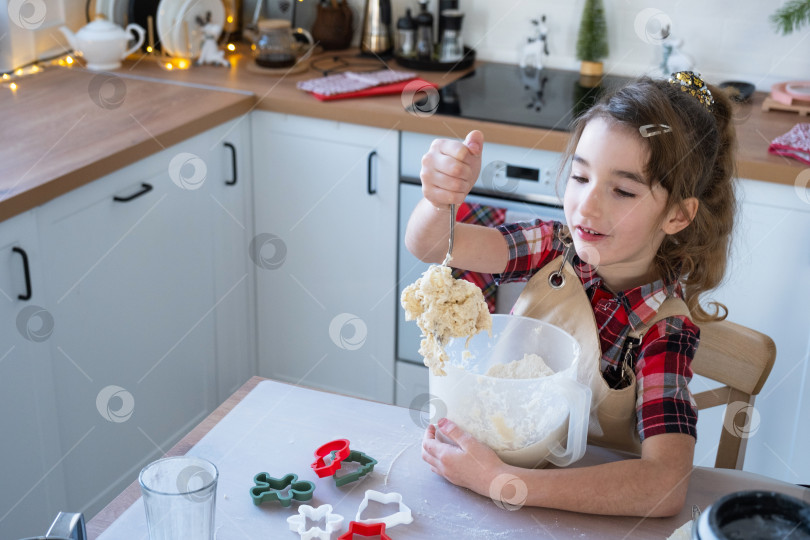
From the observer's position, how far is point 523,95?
215cm

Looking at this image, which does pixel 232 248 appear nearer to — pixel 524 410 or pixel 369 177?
pixel 369 177

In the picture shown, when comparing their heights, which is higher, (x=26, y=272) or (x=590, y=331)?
(x=590, y=331)

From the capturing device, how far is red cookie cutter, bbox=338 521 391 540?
0.86m

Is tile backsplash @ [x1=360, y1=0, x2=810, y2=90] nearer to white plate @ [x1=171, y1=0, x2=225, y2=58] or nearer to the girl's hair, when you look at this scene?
white plate @ [x1=171, y1=0, x2=225, y2=58]

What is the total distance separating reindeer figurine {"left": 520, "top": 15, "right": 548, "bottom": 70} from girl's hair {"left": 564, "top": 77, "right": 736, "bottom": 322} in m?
1.14


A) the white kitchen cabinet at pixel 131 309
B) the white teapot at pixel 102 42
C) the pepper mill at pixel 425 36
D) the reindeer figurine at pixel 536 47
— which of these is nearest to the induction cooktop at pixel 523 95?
the reindeer figurine at pixel 536 47

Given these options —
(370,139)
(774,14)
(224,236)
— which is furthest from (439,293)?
(774,14)

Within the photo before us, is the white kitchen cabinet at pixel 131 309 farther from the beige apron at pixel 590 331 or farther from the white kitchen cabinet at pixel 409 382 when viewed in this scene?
the beige apron at pixel 590 331

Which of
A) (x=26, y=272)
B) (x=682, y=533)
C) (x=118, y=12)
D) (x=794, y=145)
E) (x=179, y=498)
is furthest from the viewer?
(x=118, y=12)

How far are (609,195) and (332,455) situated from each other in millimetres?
466

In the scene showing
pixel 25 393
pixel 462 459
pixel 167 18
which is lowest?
pixel 25 393

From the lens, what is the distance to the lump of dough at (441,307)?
37.9 inches

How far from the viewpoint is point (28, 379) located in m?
1.58

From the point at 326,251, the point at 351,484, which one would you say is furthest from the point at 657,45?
the point at 351,484
